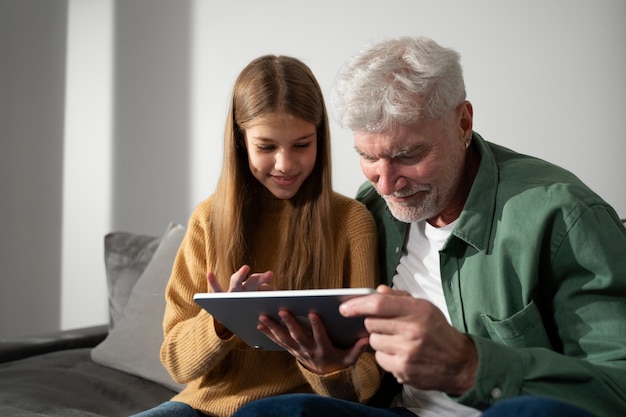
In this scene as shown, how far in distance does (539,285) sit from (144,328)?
136 cm

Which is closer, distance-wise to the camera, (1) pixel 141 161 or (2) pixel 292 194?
(2) pixel 292 194

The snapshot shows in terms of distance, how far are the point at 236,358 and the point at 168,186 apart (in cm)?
176

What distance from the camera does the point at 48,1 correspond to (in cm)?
369

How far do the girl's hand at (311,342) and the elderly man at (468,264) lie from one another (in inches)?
4.0

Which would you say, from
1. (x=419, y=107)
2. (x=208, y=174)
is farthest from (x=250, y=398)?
(x=208, y=174)

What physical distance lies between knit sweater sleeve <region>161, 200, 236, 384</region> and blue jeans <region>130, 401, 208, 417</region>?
2.2 inches

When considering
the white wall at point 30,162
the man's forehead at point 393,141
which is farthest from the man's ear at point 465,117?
the white wall at point 30,162

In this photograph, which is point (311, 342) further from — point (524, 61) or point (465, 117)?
point (524, 61)

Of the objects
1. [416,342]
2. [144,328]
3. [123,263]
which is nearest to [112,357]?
[144,328]

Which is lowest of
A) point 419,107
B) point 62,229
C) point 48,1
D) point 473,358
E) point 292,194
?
point 62,229

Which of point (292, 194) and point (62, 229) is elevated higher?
point (292, 194)

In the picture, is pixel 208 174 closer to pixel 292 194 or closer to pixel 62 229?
pixel 62 229

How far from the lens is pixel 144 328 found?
7.72ft

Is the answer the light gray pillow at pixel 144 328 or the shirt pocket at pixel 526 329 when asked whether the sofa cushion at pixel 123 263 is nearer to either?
the light gray pillow at pixel 144 328
